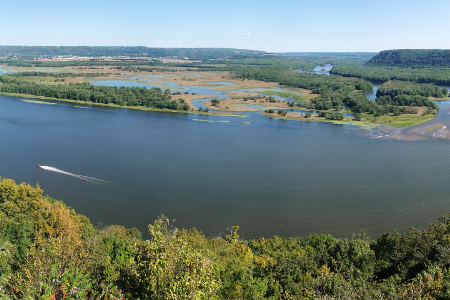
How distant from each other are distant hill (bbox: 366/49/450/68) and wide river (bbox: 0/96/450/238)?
104 m

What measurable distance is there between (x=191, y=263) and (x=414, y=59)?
494 feet

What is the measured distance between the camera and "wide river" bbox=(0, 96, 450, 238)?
67.3ft

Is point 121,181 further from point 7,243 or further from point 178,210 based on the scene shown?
point 7,243

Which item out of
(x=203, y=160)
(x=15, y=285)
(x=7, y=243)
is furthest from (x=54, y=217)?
(x=203, y=160)

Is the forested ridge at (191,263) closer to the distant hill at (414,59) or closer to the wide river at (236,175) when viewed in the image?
the wide river at (236,175)

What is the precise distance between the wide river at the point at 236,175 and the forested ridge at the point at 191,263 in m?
3.41

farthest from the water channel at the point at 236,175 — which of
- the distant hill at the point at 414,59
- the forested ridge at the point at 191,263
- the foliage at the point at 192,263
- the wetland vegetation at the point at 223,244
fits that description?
the distant hill at the point at 414,59

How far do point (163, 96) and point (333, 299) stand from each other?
175 ft

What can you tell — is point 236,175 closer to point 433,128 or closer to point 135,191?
point 135,191

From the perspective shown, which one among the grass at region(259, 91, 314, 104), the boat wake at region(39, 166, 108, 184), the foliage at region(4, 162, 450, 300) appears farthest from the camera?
the grass at region(259, 91, 314, 104)

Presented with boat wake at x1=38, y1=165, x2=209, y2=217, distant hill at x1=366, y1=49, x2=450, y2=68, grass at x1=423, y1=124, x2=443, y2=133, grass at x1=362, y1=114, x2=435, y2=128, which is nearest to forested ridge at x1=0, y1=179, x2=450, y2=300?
boat wake at x1=38, y1=165, x2=209, y2=217

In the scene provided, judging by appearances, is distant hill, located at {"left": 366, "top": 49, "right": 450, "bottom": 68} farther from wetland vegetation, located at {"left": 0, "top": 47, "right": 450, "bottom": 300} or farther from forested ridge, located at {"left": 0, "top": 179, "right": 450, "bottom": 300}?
forested ridge, located at {"left": 0, "top": 179, "right": 450, "bottom": 300}

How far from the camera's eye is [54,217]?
1516 cm

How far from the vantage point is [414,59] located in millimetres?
130375
